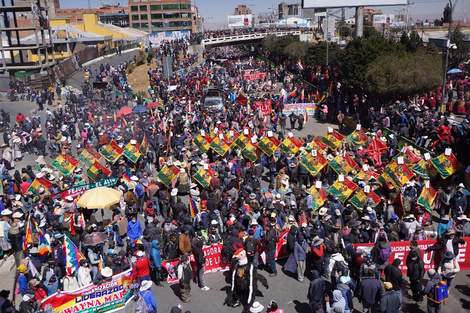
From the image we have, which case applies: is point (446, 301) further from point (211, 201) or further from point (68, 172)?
point (68, 172)

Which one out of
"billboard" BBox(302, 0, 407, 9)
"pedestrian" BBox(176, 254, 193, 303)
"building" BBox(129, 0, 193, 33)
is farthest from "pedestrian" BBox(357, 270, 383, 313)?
"building" BBox(129, 0, 193, 33)

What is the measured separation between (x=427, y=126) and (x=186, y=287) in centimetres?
1314

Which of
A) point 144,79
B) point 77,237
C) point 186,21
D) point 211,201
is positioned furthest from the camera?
point 186,21

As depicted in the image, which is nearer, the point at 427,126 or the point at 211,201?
the point at 211,201

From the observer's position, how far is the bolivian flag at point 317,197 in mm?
13328

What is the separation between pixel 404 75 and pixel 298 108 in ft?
23.3

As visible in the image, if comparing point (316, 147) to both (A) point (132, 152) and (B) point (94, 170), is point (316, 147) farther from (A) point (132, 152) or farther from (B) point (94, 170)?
(B) point (94, 170)

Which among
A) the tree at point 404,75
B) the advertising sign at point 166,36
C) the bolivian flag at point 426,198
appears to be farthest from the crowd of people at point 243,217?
the advertising sign at point 166,36

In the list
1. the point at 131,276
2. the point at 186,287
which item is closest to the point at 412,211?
the point at 186,287

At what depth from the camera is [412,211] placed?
12859 mm

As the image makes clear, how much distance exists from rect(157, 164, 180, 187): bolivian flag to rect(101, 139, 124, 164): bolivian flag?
269 cm

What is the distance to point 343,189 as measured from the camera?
1362 centimetres

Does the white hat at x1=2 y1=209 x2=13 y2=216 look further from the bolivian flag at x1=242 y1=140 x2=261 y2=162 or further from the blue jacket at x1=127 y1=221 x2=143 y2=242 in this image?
the bolivian flag at x1=242 y1=140 x2=261 y2=162

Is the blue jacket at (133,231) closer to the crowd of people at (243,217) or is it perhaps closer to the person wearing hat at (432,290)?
the crowd of people at (243,217)
